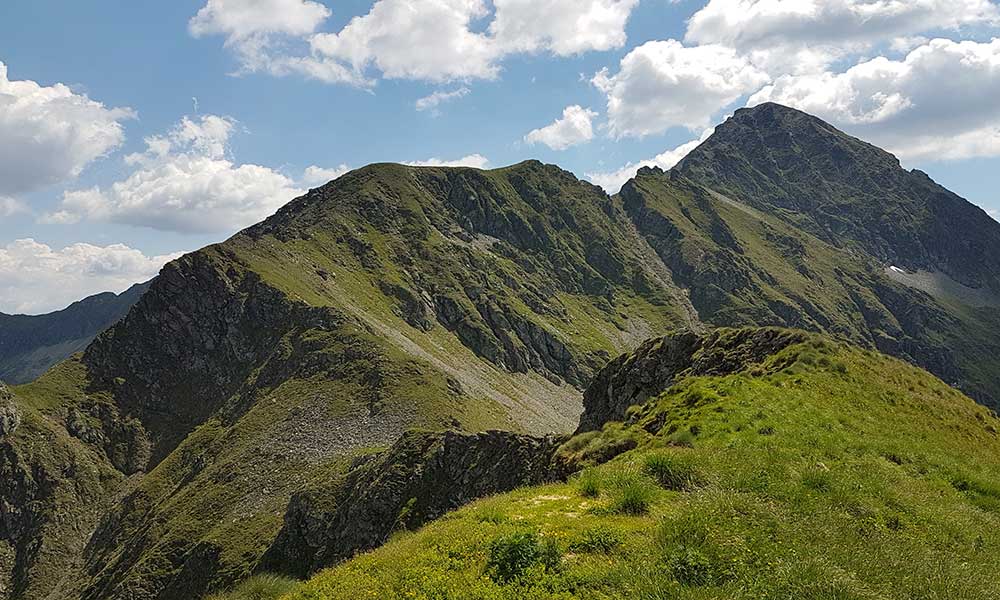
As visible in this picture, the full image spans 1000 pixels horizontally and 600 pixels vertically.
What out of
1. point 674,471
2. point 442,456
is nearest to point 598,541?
point 674,471

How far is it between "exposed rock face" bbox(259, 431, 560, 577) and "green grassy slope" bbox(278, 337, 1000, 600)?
17.8m

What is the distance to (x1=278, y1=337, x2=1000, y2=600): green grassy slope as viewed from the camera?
31.6 ft

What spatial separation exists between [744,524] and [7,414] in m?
155

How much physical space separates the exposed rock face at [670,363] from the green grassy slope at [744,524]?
9.59 meters

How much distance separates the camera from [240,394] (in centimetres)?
12600

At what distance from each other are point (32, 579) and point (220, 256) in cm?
8566

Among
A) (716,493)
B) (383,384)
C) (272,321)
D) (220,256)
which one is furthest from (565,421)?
(716,493)

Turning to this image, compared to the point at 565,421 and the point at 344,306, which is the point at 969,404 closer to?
the point at 565,421

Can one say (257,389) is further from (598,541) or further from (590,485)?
(598,541)

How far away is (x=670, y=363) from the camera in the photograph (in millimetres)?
37938

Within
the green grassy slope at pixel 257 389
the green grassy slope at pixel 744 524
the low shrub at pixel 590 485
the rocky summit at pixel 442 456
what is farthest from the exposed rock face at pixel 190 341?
the green grassy slope at pixel 744 524

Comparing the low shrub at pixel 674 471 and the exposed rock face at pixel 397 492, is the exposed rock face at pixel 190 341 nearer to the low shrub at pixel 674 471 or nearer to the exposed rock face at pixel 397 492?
the exposed rock face at pixel 397 492

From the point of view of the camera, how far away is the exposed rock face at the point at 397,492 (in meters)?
42.4

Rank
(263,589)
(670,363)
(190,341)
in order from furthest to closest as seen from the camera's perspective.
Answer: (190,341) → (670,363) → (263,589)
